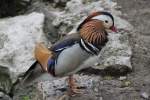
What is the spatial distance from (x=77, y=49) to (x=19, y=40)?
1.41 meters

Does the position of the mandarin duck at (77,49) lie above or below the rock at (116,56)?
above

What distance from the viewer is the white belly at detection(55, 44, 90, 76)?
459cm

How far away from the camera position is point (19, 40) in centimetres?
586

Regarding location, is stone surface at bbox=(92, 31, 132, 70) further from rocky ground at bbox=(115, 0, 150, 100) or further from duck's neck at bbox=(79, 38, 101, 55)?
duck's neck at bbox=(79, 38, 101, 55)

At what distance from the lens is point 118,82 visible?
515 centimetres

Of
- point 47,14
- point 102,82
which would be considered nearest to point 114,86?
point 102,82

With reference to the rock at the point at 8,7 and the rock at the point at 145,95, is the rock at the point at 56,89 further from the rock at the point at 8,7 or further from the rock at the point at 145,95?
the rock at the point at 8,7

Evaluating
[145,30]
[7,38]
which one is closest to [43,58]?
[7,38]

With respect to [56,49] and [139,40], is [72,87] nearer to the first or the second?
[56,49]

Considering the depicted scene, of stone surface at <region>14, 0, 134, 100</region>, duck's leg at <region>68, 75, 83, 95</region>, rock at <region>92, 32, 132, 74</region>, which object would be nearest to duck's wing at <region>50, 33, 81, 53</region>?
stone surface at <region>14, 0, 134, 100</region>

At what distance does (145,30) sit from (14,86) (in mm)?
1693

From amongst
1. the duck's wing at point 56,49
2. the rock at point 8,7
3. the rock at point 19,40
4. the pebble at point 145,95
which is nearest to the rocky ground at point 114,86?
the pebble at point 145,95

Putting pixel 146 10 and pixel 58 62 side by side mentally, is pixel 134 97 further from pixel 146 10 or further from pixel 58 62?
pixel 146 10

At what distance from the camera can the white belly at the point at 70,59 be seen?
4.59 m
